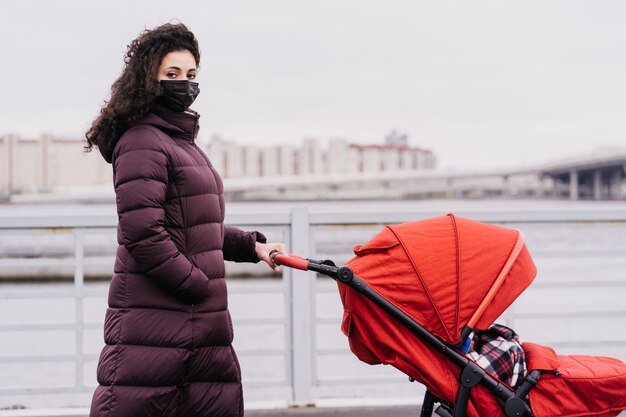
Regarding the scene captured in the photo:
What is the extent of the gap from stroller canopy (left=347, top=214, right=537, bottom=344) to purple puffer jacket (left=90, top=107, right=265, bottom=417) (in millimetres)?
533

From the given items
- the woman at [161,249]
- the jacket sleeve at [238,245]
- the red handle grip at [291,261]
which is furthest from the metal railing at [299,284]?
the woman at [161,249]

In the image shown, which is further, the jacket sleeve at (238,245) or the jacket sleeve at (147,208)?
the jacket sleeve at (238,245)

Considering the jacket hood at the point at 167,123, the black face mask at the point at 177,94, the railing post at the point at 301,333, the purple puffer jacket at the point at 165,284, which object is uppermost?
the black face mask at the point at 177,94

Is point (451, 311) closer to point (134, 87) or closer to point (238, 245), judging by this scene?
point (238, 245)

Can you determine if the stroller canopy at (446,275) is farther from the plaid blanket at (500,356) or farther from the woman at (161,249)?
the woman at (161,249)

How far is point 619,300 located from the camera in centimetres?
1203

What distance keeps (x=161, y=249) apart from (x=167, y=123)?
16.8 inches

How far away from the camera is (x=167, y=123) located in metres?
2.21

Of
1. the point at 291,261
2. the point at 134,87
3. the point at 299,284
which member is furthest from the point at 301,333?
the point at 134,87

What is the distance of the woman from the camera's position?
2.10 metres

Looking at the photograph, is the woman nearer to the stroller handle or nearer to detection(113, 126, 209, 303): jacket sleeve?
detection(113, 126, 209, 303): jacket sleeve

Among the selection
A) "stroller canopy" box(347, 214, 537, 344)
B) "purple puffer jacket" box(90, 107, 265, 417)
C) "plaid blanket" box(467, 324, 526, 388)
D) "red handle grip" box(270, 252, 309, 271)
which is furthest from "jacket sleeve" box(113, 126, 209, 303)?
"plaid blanket" box(467, 324, 526, 388)

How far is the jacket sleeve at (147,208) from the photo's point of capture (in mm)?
2055

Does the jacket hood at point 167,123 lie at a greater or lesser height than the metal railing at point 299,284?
greater
